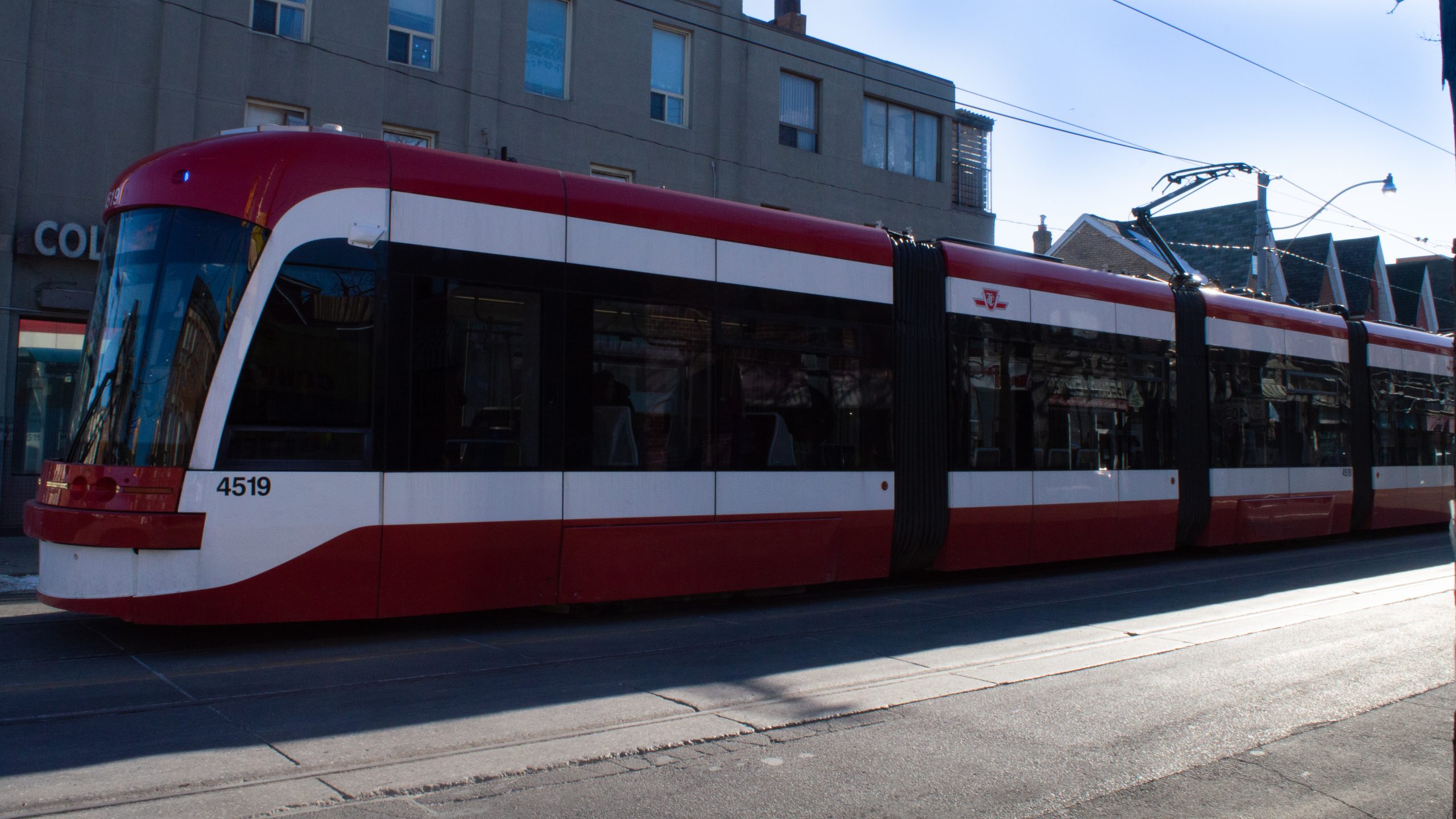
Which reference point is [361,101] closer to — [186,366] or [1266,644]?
[186,366]

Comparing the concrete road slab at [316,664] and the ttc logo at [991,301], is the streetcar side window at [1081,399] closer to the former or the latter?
the ttc logo at [991,301]

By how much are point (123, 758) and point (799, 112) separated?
19.6 metres

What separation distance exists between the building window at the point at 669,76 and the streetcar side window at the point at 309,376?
13.8 meters

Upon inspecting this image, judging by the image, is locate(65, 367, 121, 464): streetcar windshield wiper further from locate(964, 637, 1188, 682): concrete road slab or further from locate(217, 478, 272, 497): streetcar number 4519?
locate(964, 637, 1188, 682): concrete road slab

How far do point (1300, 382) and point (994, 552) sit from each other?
7.03 metres

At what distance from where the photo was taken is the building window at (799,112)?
21938mm

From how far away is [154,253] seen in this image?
679 cm

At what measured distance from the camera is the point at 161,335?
6633mm

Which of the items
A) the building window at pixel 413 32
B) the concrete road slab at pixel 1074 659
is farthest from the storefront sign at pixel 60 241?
the concrete road slab at pixel 1074 659

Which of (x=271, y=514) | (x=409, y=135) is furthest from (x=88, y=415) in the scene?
(x=409, y=135)

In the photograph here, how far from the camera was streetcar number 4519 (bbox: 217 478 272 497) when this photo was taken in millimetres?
6629

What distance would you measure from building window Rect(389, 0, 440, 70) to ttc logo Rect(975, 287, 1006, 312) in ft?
35.3

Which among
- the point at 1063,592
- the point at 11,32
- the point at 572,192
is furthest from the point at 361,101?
the point at 1063,592

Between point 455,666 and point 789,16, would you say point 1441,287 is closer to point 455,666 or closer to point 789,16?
point 789,16
